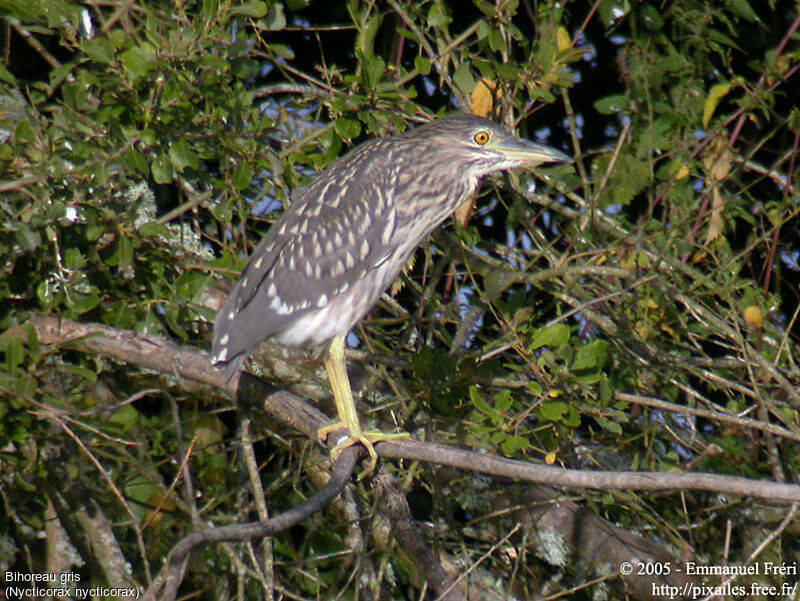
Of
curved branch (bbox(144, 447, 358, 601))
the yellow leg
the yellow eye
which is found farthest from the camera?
the yellow eye

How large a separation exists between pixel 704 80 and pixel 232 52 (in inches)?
71.3

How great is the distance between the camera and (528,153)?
2988 millimetres

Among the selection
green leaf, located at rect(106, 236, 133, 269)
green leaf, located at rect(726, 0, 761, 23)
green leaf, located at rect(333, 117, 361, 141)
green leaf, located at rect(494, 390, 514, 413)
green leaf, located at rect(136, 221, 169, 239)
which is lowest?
green leaf, located at rect(494, 390, 514, 413)

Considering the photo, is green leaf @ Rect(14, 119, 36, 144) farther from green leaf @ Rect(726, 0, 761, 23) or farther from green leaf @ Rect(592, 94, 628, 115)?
green leaf @ Rect(726, 0, 761, 23)

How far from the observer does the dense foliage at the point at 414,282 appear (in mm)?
2760

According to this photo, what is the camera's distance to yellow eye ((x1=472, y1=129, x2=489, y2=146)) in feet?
10.0

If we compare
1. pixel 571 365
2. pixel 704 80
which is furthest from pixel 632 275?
pixel 704 80

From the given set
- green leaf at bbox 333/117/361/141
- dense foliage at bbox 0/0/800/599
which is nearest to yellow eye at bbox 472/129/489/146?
dense foliage at bbox 0/0/800/599

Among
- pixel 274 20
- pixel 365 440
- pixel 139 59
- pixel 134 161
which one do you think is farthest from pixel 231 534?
pixel 274 20

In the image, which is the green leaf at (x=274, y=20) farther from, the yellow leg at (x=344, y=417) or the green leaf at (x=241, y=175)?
the yellow leg at (x=344, y=417)

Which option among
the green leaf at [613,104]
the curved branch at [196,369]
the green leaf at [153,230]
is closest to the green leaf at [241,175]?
the green leaf at [153,230]

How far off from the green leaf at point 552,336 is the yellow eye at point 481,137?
0.66 meters

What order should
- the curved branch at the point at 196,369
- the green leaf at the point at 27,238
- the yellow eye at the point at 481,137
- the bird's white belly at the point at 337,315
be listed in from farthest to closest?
the yellow eye at the point at 481,137, the bird's white belly at the point at 337,315, the green leaf at the point at 27,238, the curved branch at the point at 196,369

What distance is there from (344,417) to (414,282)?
65 cm
